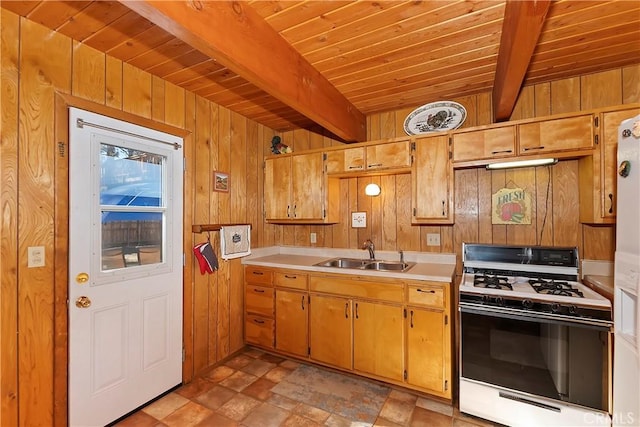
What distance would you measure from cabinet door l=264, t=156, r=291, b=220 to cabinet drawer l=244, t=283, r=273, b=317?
799mm

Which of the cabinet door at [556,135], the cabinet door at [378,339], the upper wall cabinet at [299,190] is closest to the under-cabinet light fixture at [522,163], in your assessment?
the cabinet door at [556,135]

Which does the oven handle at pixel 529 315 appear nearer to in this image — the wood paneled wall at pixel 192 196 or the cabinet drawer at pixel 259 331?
the wood paneled wall at pixel 192 196

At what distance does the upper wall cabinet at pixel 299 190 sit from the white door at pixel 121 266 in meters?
1.07

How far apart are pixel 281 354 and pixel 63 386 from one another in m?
1.65

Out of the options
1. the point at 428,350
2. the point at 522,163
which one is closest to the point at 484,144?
the point at 522,163

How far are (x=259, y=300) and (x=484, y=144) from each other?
2475mm

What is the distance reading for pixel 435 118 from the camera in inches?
104

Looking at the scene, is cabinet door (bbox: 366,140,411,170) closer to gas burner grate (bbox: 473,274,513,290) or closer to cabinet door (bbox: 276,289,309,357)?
gas burner grate (bbox: 473,274,513,290)

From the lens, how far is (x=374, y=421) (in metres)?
1.98

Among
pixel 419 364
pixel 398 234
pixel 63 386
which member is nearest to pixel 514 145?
pixel 398 234

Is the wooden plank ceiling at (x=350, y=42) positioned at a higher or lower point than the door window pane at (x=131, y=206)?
higher

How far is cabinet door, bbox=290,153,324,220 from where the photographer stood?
2.98 meters

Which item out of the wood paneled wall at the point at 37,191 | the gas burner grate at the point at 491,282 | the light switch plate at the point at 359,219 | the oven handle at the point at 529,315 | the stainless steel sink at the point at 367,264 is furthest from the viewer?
the light switch plate at the point at 359,219

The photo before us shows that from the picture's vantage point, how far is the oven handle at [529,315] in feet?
5.45
